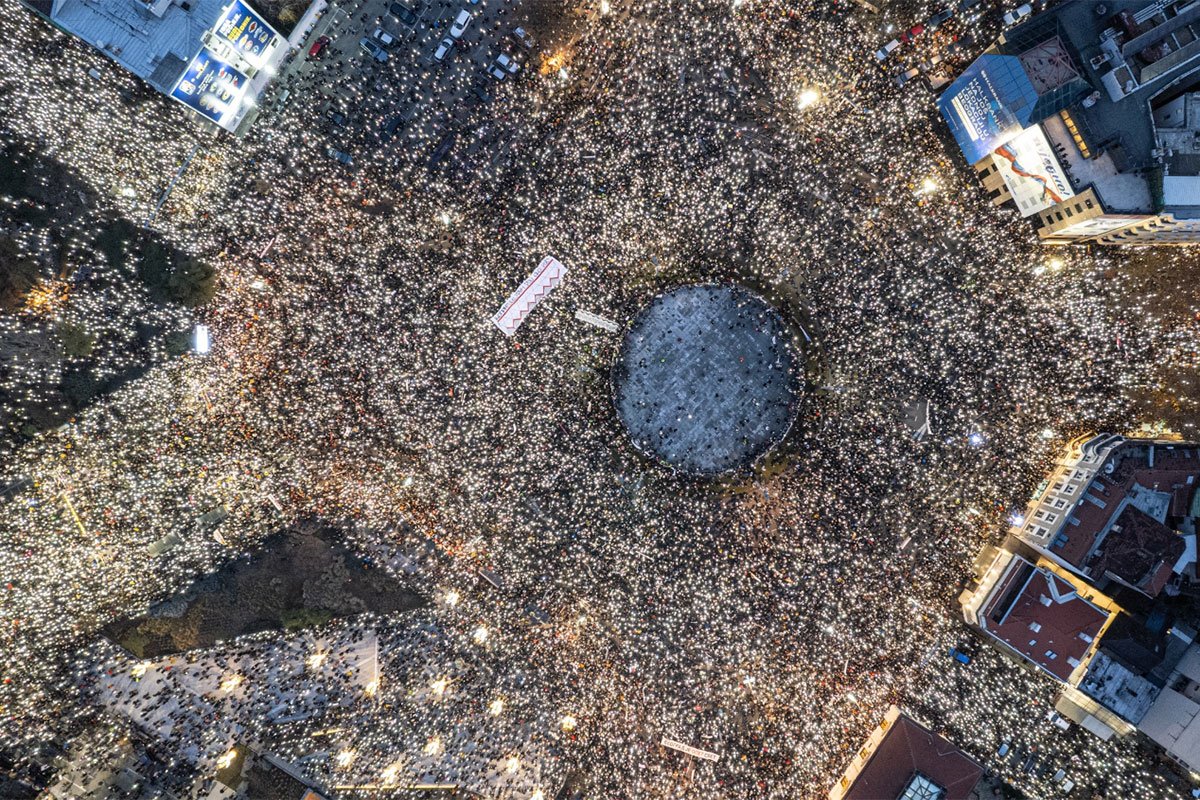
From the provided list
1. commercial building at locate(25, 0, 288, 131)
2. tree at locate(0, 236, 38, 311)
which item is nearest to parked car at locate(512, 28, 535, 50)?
commercial building at locate(25, 0, 288, 131)

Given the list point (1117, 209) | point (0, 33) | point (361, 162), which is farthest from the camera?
point (361, 162)

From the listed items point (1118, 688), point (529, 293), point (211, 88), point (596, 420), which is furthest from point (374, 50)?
point (1118, 688)

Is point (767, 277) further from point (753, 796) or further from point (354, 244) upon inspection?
point (753, 796)

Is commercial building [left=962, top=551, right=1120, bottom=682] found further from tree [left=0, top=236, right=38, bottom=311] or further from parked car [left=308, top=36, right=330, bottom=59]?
tree [left=0, top=236, right=38, bottom=311]

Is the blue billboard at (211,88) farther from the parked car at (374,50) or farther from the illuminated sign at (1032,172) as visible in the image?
the illuminated sign at (1032,172)

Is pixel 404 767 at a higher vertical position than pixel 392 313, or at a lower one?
lower

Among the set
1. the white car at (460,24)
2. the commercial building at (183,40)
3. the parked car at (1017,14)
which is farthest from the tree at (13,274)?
the parked car at (1017,14)

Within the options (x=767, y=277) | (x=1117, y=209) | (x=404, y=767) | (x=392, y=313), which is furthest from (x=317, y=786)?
(x=1117, y=209)

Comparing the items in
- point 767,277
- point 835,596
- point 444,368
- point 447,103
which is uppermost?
point 767,277
